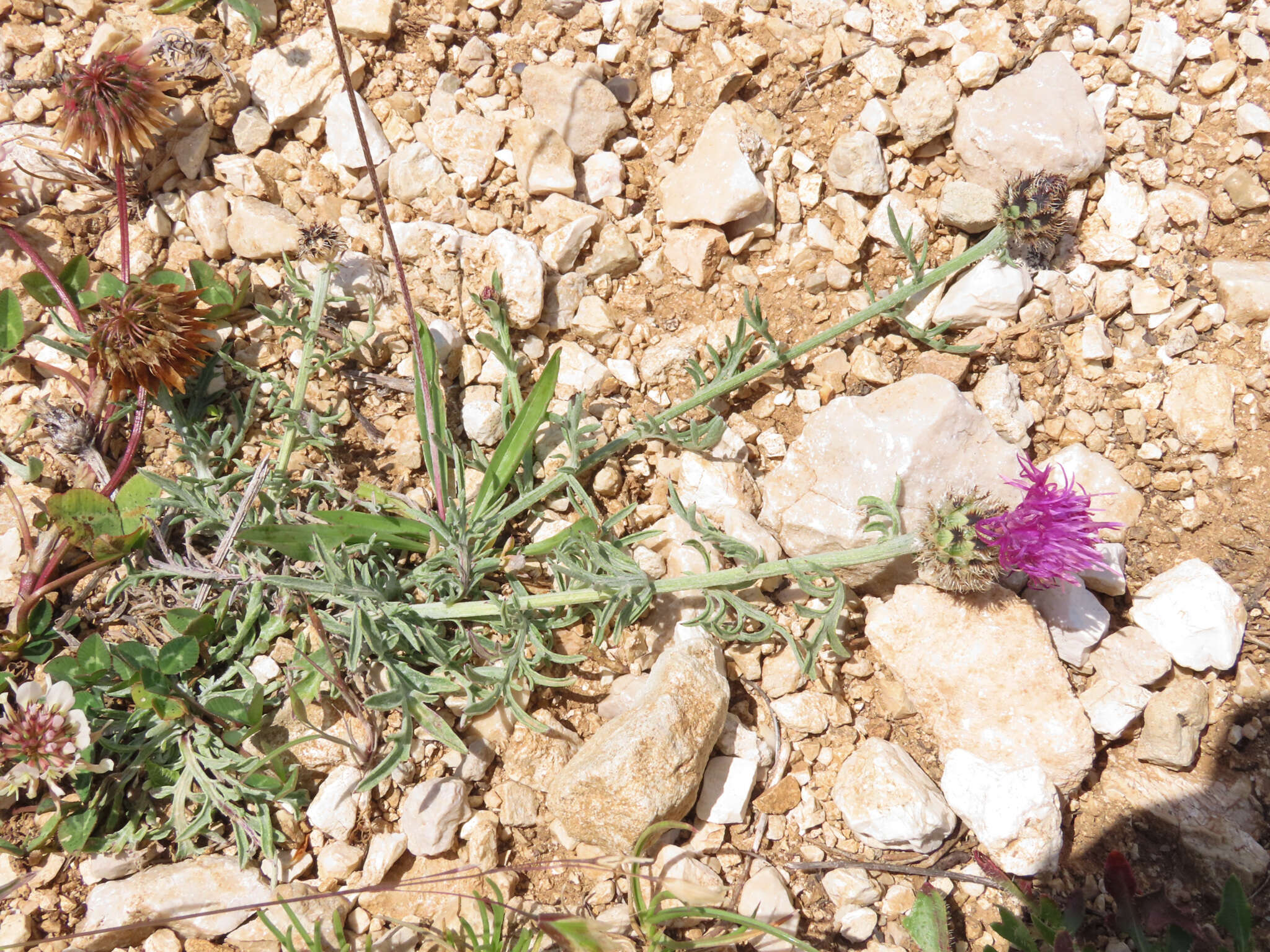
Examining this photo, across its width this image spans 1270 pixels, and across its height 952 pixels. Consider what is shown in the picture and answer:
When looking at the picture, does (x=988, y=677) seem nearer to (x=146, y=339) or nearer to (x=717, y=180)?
(x=717, y=180)

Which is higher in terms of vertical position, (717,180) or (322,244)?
(322,244)

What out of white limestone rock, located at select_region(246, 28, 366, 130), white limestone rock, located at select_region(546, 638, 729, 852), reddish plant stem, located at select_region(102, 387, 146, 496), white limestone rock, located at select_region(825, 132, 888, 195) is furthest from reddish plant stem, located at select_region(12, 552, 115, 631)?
white limestone rock, located at select_region(825, 132, 888, 195)

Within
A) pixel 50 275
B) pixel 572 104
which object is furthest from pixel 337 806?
pixel 572 104

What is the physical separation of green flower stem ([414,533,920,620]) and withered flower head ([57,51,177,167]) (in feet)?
6.34

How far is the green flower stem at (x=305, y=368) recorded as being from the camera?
3.04m

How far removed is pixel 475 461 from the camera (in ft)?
10.4

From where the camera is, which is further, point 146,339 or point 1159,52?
point 1159,52

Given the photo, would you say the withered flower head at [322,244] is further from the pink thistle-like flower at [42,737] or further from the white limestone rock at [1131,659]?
the white limestone rock at [1131,659]

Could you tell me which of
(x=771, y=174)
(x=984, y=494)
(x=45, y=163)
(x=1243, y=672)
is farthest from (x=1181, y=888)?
(x=45, y=163)

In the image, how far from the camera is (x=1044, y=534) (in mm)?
2715

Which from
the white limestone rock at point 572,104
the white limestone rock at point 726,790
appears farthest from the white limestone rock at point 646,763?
the white limestone rock at point 572,104

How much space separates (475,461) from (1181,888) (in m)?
2.82

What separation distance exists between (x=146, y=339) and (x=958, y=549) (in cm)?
278

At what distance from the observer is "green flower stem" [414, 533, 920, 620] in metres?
2.82
